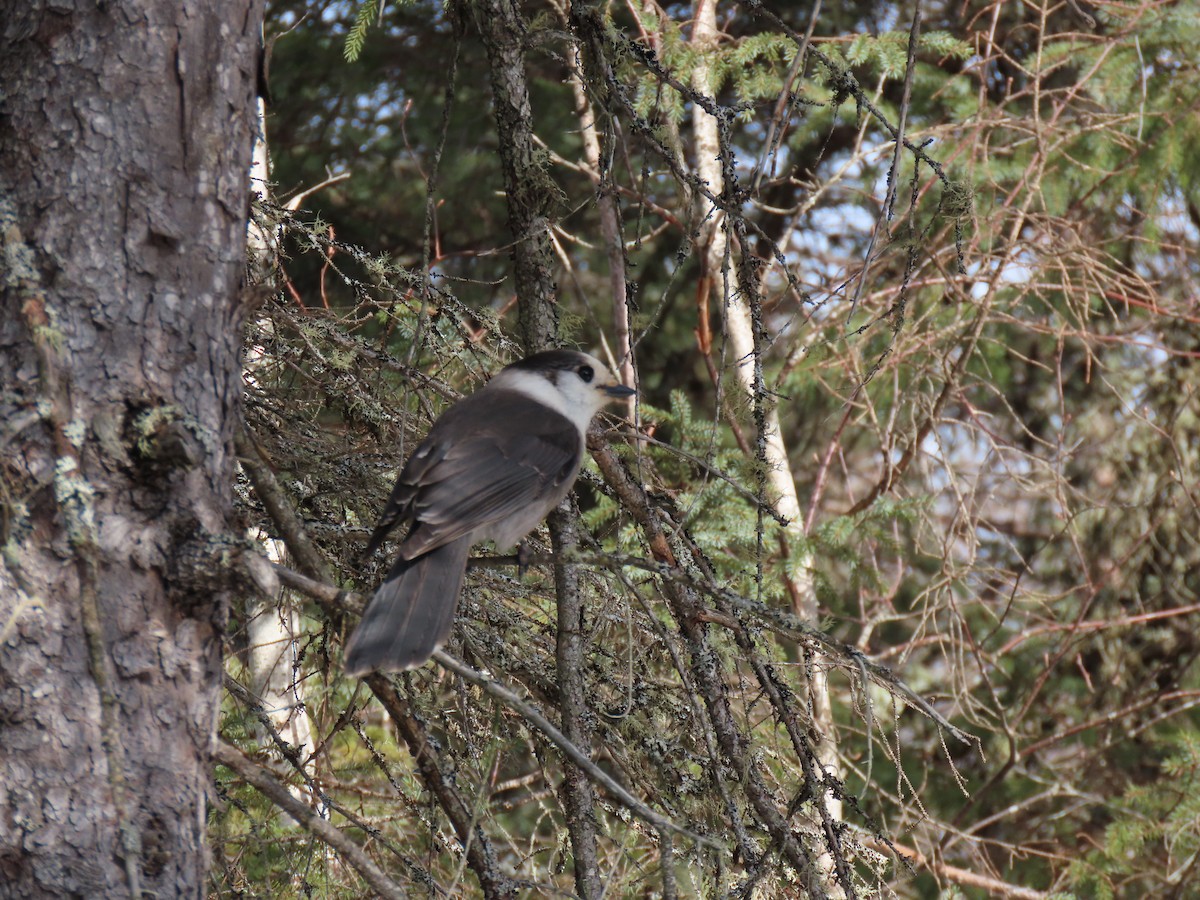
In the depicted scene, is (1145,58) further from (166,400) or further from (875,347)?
(166,400)

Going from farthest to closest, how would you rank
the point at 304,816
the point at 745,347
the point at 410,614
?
the point at 745,347, the point at 410,614, the point at 304,816

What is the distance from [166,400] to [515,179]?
47.2 inches

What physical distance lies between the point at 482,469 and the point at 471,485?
0.10 meters

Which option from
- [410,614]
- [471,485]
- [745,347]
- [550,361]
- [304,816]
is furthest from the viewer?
[745,347]

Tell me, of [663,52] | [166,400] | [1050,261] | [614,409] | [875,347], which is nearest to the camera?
[166,400]

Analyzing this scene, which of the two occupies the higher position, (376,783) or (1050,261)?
(1050,261)

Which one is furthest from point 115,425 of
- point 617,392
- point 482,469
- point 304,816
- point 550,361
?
point 617,392

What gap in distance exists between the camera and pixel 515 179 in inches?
109

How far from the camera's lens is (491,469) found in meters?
3.13

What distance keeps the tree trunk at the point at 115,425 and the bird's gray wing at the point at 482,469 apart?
0.87 m

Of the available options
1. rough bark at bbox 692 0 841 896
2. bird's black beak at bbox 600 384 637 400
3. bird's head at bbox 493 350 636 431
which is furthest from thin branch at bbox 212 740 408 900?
rough bark at bbox 692 0 841 896

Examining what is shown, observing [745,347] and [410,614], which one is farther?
[745,347]

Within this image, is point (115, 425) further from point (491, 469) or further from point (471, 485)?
point (491, 469)

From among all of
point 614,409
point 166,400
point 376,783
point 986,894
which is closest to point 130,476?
point 166,400
